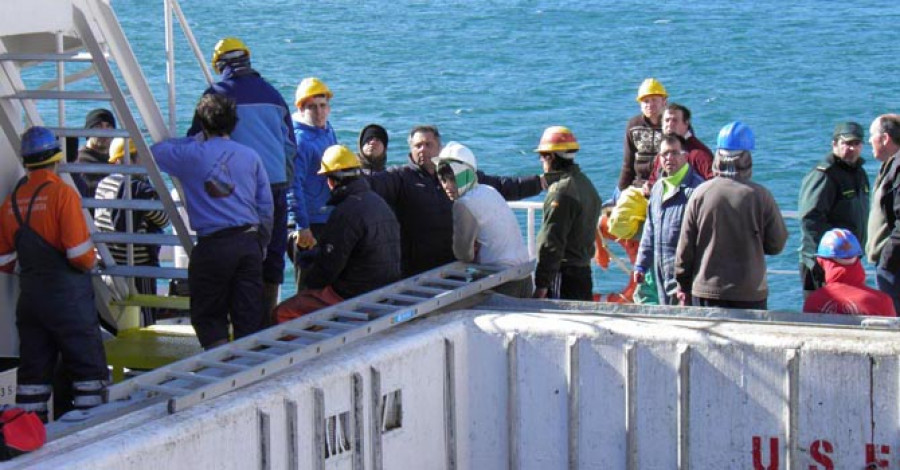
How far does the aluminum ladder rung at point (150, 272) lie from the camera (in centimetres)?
941

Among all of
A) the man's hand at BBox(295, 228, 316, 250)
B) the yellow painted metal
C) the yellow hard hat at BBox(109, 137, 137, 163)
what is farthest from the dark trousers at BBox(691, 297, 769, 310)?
the yellow hard hat at BBox(109, 137, 137, 163)

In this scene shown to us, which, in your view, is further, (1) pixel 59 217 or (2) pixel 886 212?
(2) pixel 886 212

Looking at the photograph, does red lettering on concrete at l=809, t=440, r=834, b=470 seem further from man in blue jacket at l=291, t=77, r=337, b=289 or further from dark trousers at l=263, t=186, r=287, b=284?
man in blue jacket at l=291, t=77, r=337, b=289

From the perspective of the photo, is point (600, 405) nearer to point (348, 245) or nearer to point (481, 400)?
point (481, 400)

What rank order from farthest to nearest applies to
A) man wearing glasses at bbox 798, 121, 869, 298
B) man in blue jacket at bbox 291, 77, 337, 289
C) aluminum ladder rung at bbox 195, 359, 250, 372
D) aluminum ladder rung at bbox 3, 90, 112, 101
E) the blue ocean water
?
the blue ocean water
man in blue jacket at bbox 291, 77, 337, 289
man wearing glasses at bbox 798, 121, 869, 298
aluminum ladder rung at bbox 3, 90, 112, 101
aluminum ladder rung at bbox 195, 359, 250, 372

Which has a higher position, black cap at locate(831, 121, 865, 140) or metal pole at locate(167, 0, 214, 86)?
metal pole at locate(167, 0, 214, 86)

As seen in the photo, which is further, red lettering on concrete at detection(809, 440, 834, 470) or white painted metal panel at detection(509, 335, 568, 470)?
white painted metal panel at detection(509, 335, 568, 470)

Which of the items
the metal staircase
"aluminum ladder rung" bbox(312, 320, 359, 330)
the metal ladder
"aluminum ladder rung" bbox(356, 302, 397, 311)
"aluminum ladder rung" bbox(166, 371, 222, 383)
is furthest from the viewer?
the metal staircase

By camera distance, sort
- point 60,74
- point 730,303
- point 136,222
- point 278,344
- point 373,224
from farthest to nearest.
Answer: point 136,222 → point 60,74 → point 730,303 → point 373,224 → point 278,344

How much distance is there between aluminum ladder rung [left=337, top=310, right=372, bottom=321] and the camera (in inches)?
318

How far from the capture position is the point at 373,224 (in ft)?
27.9

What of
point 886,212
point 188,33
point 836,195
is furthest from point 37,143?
point 886,212

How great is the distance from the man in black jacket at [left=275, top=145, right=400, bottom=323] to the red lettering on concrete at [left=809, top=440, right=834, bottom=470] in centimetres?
259

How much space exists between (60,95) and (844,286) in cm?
460
